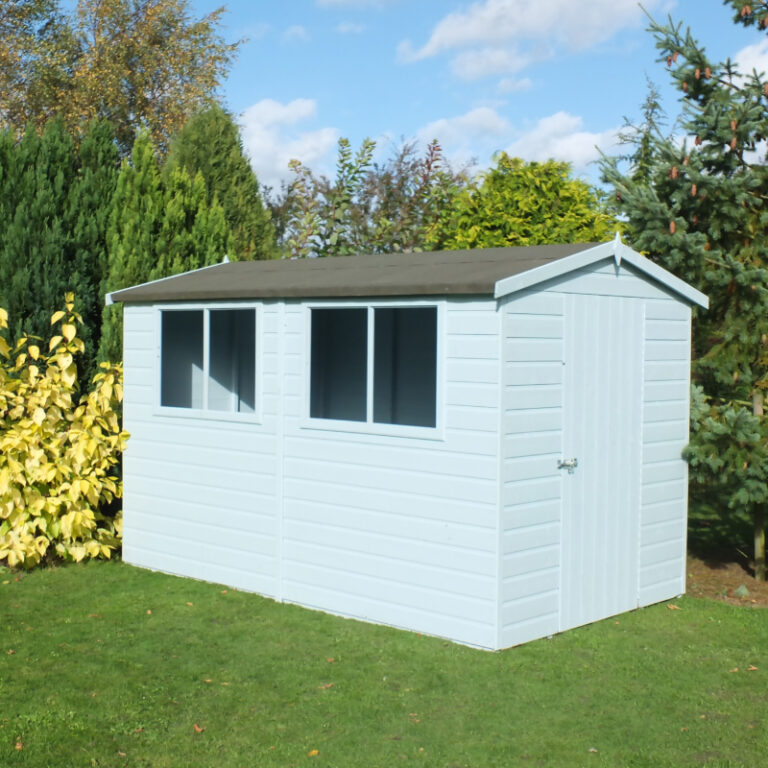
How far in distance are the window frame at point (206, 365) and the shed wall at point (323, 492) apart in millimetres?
32

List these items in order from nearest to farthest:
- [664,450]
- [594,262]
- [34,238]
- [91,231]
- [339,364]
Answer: [594,262], [664,450], [339,364], [34,238], [91,231]

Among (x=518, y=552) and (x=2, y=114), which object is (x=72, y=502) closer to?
(x=518, y=552)

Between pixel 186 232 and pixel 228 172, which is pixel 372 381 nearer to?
pixel 186 232

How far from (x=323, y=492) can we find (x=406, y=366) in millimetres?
2136

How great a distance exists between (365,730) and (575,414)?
2621mm

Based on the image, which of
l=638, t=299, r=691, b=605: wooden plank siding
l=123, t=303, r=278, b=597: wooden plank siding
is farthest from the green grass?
l=123, t=303, r=278, b=597: wooden plank siding

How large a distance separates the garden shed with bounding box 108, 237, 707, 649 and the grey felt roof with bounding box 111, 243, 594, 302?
25 millimetres

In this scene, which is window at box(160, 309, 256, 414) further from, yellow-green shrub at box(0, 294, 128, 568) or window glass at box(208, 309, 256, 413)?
yellow-green shrub at box(0, 294, 128, 568)

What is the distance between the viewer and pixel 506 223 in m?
9.91

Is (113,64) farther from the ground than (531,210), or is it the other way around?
(113,64)

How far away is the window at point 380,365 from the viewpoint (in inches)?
358

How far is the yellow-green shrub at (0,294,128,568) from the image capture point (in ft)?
28.3

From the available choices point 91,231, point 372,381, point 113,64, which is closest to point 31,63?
point 113,64

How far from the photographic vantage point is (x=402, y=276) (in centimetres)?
708
